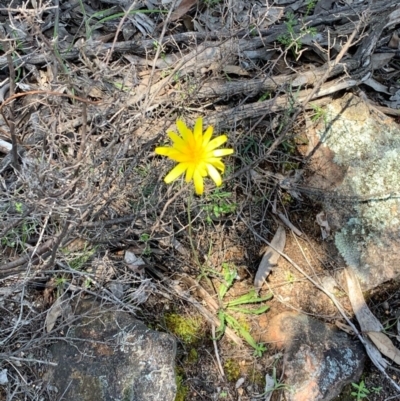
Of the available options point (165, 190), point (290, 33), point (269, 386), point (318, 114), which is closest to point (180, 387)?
point (269, 386)

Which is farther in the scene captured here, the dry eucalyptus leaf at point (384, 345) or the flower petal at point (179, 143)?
the dry eucalyptus leaf at point (384, 345)

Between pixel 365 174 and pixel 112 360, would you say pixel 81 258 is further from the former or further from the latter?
pixel 365 174

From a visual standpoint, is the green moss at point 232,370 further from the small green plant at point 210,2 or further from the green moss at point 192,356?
the small green plant at point 210,2

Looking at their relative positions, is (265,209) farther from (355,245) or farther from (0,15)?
(0,15)

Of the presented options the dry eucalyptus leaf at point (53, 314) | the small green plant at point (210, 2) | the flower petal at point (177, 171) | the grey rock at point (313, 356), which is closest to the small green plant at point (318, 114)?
the small green plant at point (210, 2)

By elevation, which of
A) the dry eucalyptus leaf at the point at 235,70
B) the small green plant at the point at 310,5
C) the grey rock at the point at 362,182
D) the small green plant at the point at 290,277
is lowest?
the small green plant at the point at 290,277

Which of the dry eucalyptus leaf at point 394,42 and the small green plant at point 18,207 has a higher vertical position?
the dry eucalyptus leaf at point 394,42

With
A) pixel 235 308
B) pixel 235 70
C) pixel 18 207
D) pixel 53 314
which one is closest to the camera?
pixel 18 207
